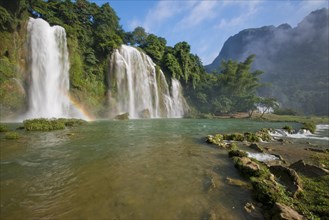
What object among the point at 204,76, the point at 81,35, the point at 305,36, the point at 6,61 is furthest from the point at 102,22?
the point at 305,36

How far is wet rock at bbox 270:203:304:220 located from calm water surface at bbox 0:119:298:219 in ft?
1.85

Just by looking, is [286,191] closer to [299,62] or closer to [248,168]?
[248,168]

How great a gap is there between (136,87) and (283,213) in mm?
36557

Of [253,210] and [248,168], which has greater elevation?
[248,168]

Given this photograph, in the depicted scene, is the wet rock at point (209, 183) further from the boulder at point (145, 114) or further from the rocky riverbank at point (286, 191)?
the boulder at point (145, 114)

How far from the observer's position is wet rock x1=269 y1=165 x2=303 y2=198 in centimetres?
512

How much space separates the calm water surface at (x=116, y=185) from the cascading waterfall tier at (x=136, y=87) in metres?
28.1

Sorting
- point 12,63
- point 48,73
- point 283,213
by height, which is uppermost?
point 12,63

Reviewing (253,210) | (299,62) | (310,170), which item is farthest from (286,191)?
(299,62)

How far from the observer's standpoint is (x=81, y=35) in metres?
34.3

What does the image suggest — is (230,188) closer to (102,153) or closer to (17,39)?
(102,153)

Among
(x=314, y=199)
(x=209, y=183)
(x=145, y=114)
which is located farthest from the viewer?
(x=145, y=114)

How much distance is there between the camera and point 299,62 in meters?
140

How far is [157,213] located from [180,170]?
9.11 ft
